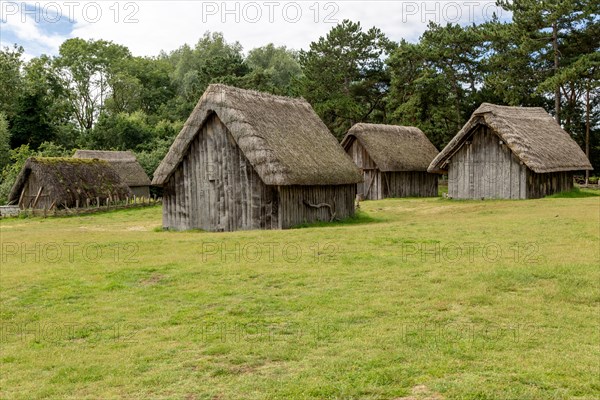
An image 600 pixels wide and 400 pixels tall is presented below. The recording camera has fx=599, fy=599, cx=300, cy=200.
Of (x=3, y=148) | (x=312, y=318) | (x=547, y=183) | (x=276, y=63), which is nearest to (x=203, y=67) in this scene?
(x=3, y=148)

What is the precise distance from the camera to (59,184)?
1582 inches

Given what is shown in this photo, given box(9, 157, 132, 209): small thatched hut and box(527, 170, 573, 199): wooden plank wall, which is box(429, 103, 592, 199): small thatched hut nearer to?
box(527, 170, 573, 199): wooden plank wall

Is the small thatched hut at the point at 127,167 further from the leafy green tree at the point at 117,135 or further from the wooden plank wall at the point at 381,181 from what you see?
the wooden plank wall at the point at 381,181

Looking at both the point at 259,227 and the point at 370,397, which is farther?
the point at 259,227

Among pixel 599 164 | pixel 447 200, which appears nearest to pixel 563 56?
pixel 599 164

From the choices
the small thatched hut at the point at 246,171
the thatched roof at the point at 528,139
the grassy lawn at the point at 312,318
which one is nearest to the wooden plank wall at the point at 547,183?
the thatched roof at the point at 528,139

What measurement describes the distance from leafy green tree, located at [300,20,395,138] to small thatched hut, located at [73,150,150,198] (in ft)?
58.3

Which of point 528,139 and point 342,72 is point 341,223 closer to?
point 528,139

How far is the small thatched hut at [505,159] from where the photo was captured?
105ft

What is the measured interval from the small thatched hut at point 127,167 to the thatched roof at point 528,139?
98.2ft

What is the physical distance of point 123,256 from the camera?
A: 1641 centimetres

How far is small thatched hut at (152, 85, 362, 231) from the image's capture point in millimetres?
23578

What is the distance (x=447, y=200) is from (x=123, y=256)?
77.3ft

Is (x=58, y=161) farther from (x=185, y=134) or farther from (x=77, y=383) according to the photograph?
(x=77, y=383)
